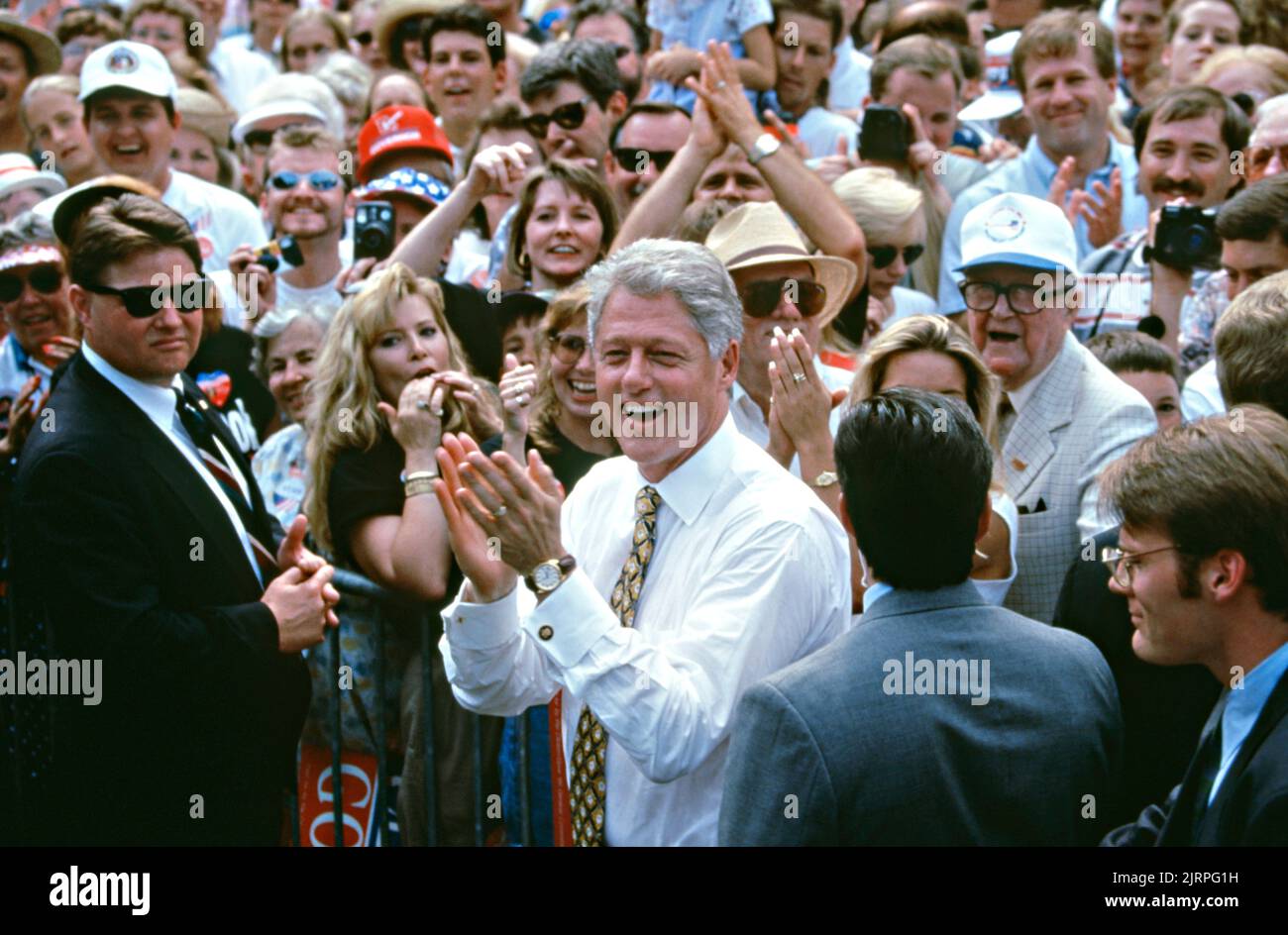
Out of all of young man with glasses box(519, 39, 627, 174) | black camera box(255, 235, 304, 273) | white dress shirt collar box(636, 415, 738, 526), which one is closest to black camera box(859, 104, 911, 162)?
young man with glasses box(519, 39, 627, 174)

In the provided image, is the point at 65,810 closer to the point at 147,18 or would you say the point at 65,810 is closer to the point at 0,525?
the point at 0,525

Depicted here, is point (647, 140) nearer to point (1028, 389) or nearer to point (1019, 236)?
point (1019, 236)

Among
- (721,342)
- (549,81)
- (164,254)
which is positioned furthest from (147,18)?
(721,342)

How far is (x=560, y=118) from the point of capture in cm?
705

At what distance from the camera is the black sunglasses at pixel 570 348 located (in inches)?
202

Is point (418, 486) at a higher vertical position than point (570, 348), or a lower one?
lower

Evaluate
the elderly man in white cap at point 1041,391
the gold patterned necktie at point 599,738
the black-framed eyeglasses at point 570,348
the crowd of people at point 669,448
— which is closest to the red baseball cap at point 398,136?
the crowd of people at point 669,448

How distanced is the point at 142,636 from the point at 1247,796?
2.68 metres

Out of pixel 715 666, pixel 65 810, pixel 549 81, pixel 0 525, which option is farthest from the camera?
pixel 549 81

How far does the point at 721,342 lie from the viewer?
12.1 ft

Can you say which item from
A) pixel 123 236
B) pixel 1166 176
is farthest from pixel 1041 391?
pixel 123 236

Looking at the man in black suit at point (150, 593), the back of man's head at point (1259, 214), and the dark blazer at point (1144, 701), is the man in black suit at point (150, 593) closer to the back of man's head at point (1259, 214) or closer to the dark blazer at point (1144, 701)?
the dark blazer at point (1144, 701)

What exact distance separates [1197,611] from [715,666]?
0.92 m

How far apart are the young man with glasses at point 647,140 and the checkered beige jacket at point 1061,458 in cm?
232
